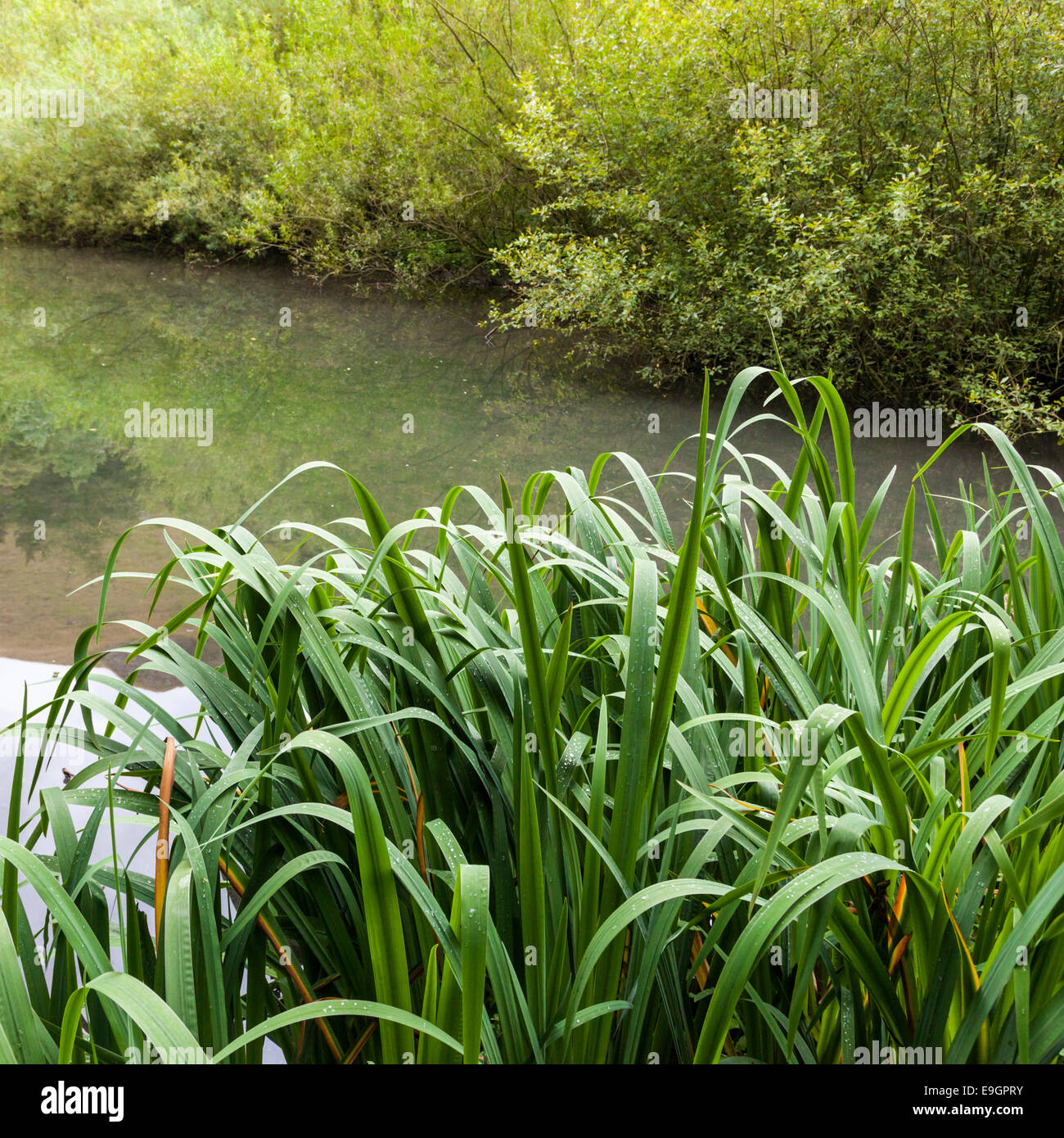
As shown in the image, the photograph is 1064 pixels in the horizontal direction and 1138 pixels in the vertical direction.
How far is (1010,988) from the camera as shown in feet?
2.70

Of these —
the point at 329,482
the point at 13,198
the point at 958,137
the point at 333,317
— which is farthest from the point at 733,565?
the point at 13,198
